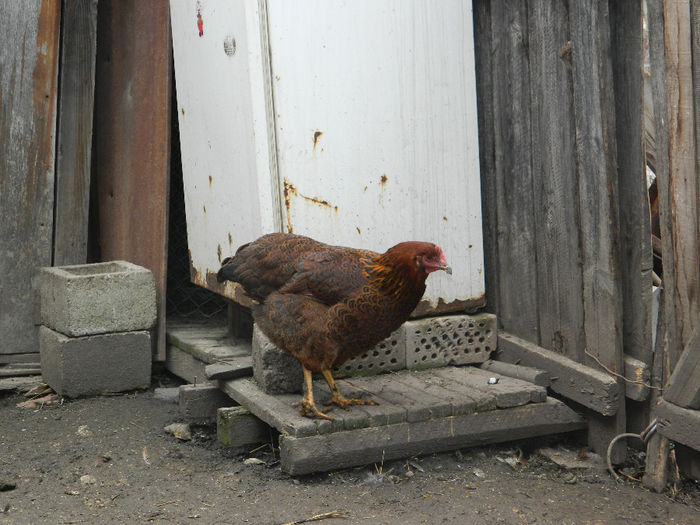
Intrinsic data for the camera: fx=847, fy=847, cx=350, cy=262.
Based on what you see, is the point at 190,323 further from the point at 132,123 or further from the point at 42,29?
the point at 42,29

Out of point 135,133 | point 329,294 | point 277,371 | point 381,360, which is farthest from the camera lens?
point 135,133

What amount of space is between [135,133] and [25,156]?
654 mm

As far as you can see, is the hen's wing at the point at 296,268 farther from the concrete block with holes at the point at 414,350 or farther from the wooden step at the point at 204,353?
the wooden step at the point at 204,353

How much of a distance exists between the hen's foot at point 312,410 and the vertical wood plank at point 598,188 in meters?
1.21

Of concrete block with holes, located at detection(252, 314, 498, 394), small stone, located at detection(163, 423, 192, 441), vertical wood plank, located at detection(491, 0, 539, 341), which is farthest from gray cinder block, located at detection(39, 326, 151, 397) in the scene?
vertical wood plank, located at detection(491, 0, 539, 341)

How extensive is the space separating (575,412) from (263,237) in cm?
161

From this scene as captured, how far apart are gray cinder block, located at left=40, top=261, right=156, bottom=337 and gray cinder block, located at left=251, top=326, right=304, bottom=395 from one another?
116cm

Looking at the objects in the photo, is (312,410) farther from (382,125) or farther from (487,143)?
(487,143)

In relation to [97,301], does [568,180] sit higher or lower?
higher

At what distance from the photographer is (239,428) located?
3764 mm

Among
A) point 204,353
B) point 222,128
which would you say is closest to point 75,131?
point 222,128

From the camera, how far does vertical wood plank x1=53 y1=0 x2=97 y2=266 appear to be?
5164mm

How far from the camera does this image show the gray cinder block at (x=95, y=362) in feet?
14.9

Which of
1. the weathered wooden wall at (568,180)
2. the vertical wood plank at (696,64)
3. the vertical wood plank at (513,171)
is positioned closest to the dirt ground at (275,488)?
the weathered wooden wall at (568,180)
